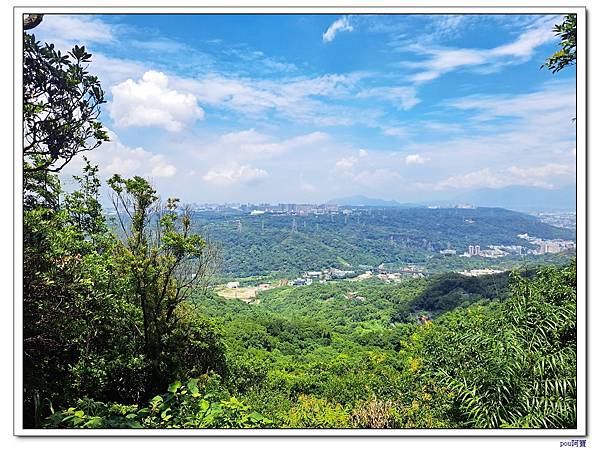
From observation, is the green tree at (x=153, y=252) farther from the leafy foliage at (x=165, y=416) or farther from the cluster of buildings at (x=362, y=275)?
the cluster of buildings at (x=362, y=275)

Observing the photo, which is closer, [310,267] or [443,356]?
[443,356]

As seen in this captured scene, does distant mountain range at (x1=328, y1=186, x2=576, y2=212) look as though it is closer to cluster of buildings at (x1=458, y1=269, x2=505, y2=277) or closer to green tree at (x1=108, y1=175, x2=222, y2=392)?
green tree at (x1=108, y1=175, x2=222, y2=392)

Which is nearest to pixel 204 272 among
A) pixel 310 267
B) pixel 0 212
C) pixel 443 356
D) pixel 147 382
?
pixel 147 382

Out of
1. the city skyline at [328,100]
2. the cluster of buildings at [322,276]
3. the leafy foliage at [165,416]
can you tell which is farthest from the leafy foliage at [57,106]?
the cluster of buildings at [322,276]

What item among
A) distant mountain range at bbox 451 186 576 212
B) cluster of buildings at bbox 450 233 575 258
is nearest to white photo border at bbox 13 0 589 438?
distant mountain range at bbox 451 186 576 212

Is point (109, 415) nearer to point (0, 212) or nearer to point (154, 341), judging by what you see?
point (154, 341)
